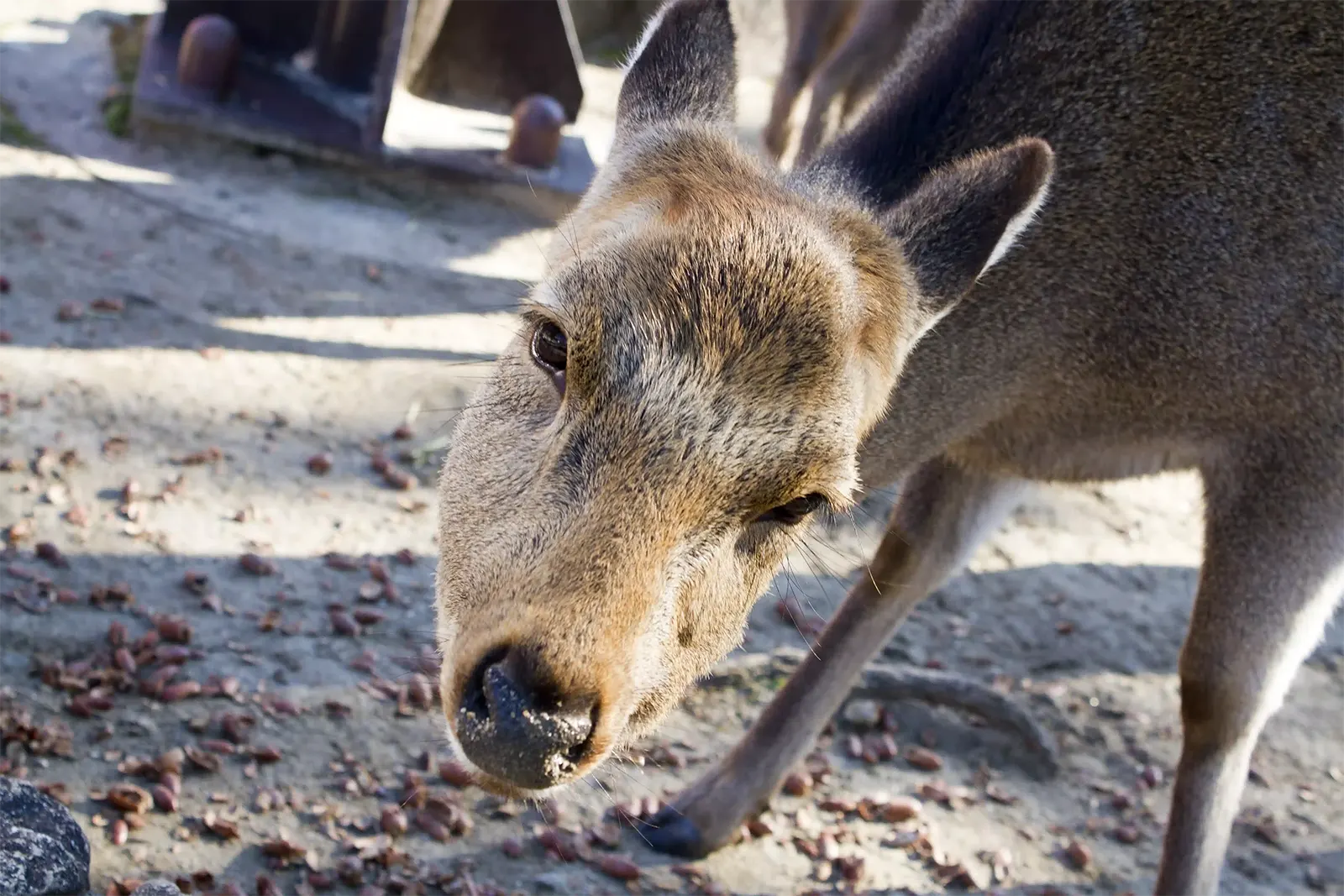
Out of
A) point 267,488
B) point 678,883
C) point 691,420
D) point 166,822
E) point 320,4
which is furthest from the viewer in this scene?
point 320,4

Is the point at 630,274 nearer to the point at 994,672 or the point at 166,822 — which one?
the point at 166,822

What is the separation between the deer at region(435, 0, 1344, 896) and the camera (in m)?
2.55

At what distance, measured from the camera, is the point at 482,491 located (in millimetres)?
2787

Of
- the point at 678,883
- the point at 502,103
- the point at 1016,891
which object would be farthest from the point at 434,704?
the point at 502,103

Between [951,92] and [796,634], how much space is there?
2.29 metres

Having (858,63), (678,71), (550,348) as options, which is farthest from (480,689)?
(858,63)

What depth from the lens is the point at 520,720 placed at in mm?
2322

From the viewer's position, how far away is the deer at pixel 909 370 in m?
2.55

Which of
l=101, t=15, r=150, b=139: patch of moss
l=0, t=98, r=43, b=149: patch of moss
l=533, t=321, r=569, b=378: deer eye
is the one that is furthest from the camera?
l=101, t=15, r=150, b=139: patch of moss

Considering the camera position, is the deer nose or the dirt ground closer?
the deer nose

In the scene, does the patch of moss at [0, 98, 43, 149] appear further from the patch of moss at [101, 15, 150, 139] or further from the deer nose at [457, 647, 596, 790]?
the deer nose at [457, 647, 596, 790]

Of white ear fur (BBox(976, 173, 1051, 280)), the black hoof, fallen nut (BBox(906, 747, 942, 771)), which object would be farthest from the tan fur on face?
fallen nut (BBox(906, 747, 942, 771))

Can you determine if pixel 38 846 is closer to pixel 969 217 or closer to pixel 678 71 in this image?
pixel 678 71

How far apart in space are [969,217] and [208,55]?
5.66m
